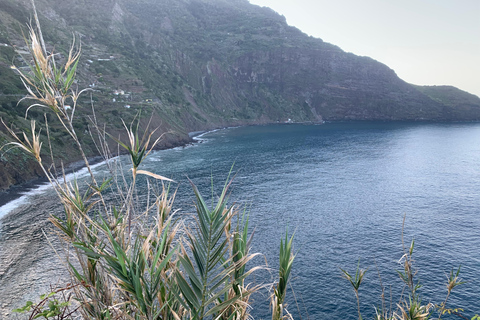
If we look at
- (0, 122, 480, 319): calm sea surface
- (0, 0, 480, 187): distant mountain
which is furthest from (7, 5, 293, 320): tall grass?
(0, 0, 480, 187): distant mountain

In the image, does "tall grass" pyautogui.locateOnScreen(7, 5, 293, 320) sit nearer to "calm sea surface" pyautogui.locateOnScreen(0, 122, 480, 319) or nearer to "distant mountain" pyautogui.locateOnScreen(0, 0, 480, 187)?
"calm sea surface" pyautogui.locateOnScreen(0, 122, 480, 319)

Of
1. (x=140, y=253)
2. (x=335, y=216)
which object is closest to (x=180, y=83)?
(x=335, y=216)

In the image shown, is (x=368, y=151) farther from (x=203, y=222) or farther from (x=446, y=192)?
(x=203, y=222)

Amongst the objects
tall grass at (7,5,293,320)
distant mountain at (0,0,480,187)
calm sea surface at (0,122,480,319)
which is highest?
distant mountain at (0,0,480,187)

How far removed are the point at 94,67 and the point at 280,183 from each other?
83.1m

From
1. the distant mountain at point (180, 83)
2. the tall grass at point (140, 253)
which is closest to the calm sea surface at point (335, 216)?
the tall grass at point (140, 253)

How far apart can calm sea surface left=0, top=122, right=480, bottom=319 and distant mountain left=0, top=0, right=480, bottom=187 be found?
34050 mm

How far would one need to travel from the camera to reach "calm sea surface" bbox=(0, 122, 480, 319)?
27.6 meters

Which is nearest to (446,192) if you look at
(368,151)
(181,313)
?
(368,151)

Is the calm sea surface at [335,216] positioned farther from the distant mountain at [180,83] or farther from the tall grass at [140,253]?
the distant mountain at [180,83]

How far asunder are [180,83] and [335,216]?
4856 inches

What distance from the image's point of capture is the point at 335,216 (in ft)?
148

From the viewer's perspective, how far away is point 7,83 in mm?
72812

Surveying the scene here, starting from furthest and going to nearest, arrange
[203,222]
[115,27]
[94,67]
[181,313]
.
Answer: [115,27]
[94,67]
[181,313]
[203,222]
